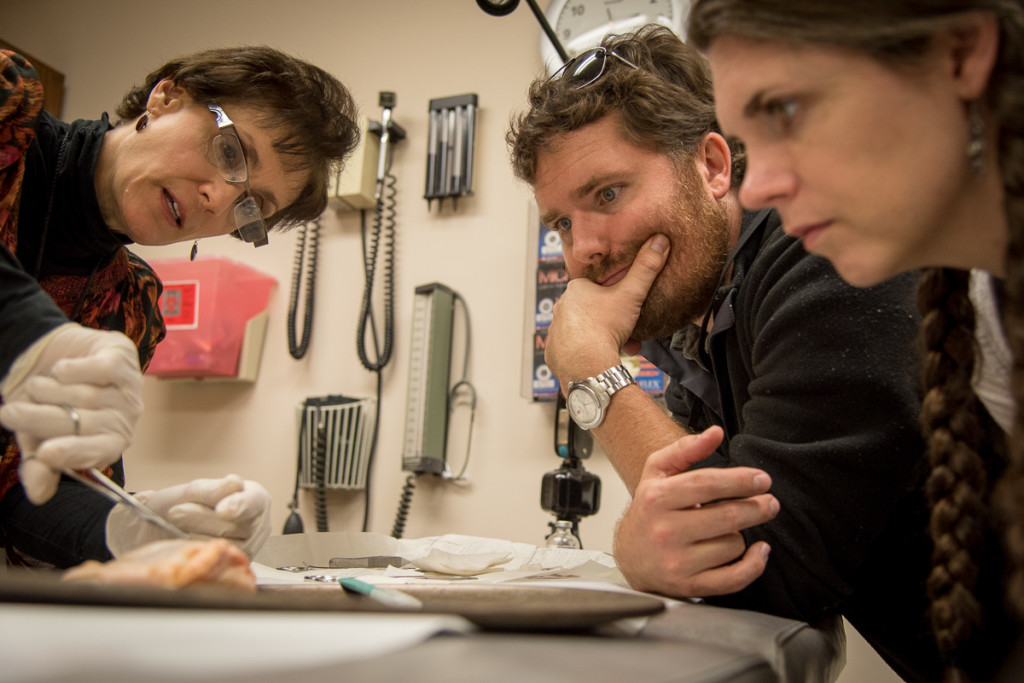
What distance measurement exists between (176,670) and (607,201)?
115cm

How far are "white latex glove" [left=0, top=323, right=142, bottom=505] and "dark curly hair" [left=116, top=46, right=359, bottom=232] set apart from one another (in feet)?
2.25

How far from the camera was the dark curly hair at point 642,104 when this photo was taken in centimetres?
137

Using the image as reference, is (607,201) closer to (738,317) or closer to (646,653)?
(738,317)

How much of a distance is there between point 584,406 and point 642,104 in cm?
58

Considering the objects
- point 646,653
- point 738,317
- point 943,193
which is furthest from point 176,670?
point 738,317

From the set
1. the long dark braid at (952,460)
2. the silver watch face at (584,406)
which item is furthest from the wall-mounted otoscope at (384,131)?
the long dark braid at (952,460)

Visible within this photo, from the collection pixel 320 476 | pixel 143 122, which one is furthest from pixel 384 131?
pixel 143 122

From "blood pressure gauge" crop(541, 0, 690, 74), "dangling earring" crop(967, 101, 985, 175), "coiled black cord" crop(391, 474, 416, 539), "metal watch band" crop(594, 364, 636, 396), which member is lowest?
"coiled black cord" crop(391, 474, 416, 539)

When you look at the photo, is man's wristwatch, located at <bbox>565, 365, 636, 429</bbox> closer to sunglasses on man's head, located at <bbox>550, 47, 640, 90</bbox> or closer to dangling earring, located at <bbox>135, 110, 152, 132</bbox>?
sunglasses on man's head, located at <bbox>550, 47, 640, 90</bbox>

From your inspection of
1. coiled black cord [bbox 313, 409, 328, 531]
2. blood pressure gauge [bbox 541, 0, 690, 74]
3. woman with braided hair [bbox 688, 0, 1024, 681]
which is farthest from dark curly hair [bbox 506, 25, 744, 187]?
coiled black cord [bbox 313, 409, 328, 531]

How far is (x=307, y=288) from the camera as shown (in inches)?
102

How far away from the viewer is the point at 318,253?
2619 mm

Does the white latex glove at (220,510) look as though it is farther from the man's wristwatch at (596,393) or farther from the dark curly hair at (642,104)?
the dark curly hair at (642,104)

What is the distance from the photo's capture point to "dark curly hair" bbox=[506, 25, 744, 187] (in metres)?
1.37
